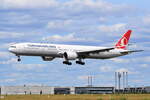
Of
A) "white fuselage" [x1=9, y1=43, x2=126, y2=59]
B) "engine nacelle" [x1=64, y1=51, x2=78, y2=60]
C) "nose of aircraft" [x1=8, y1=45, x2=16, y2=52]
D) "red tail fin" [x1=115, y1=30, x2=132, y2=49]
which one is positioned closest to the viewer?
"white fuselage" [x1=9, y1=43, x2=126, y2=59]

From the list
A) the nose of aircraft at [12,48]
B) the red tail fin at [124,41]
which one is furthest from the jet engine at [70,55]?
the red tail fin at [124,41]

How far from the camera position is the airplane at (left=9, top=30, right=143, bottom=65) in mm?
111812

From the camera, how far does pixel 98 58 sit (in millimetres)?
126938

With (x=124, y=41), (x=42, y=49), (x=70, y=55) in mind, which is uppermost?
(x=124, y=41)

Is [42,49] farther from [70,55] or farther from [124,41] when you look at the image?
[124,41]

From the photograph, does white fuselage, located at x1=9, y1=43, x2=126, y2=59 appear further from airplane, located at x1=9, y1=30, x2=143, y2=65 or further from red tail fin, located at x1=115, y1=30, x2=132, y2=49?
red tail fin, located at x1=115, y1=30, x2=132, y2=49

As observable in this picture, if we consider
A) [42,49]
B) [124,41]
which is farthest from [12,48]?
[124,41]

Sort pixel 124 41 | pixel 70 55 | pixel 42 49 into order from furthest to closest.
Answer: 1. pixel 124 41
2. pixel 70 55
3. pixel 42 49

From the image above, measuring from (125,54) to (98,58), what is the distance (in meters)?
8.45

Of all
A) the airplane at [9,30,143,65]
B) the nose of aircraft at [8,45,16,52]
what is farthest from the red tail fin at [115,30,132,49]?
the nose of aircraft at [8,45,16,52]

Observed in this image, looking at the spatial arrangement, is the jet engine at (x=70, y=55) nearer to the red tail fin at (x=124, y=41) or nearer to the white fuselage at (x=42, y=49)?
the white fuselage at (x=42, y=49)

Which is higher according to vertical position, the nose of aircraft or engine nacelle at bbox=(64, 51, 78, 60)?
the nose of aircraft

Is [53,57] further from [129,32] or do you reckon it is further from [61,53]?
[129,32]

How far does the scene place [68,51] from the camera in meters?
118
